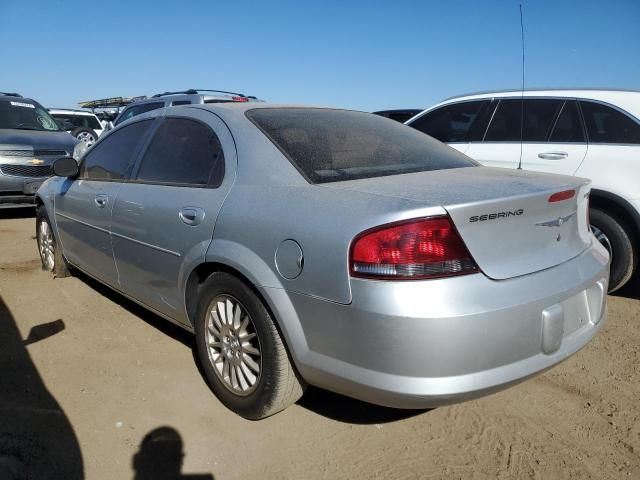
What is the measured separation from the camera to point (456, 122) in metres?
5.47

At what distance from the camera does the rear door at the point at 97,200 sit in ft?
11.4

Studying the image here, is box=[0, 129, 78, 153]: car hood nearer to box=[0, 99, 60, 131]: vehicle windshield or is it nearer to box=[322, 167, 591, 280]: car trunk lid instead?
box=[0, 99, 60, 131]: vehicle windshield

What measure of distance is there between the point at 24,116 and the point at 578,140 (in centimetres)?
849

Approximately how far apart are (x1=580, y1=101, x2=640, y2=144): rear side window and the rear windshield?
2.03m

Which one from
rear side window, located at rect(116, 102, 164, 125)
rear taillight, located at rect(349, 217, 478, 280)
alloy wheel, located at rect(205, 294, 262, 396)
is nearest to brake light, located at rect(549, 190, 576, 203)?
rear taillight, located at rect(349, 217, 478, 280)

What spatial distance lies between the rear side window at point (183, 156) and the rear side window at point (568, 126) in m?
3.31

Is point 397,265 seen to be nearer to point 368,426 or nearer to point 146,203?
point 368,426

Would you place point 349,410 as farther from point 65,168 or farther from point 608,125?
point 608,125

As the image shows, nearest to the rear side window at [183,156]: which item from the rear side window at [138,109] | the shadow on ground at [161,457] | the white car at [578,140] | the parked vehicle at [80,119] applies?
the shadow on ground at [161,457]

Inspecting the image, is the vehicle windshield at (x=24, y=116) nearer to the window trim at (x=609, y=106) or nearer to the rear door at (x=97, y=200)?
the rear door at (x=97, y=200)

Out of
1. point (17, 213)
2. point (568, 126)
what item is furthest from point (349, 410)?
point (17, 213)

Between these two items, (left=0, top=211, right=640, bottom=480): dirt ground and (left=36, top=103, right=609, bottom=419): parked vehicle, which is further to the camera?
(left=0, top=211, right=640, bottom=480): dirt ground

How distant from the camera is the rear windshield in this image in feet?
8.07

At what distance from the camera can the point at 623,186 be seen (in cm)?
414
